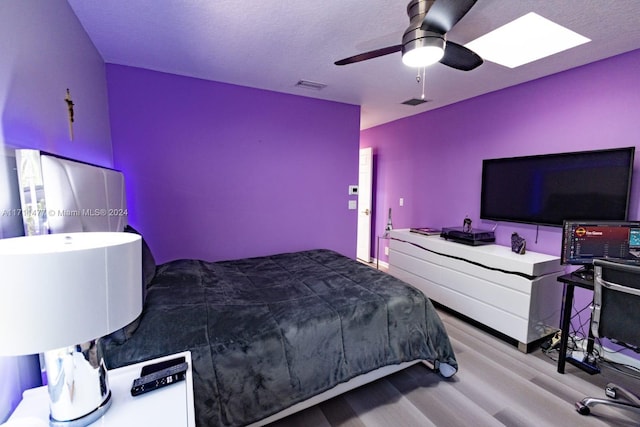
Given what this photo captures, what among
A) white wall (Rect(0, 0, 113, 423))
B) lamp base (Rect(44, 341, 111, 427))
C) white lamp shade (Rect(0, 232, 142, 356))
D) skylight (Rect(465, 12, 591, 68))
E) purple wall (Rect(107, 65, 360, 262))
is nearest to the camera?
white lamp shade (Rect(0, 232, 142, 356))

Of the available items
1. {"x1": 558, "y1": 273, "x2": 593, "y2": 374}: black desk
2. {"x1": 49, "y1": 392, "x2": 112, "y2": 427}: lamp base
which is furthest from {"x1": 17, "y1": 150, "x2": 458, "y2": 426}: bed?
{"x1": 558, "y1": 273, "x2": 593, "y2": 374}: black desk

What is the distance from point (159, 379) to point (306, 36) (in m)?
2.12

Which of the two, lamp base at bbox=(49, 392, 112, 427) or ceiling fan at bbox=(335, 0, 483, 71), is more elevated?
ceiling fan at bbox=(335, 0, 483, 71)

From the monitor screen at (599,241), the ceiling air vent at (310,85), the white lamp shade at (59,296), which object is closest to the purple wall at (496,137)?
the monitor screen at (599,241)

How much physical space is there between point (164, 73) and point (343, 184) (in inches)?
88.4

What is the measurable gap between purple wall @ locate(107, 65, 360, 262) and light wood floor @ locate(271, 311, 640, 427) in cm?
180

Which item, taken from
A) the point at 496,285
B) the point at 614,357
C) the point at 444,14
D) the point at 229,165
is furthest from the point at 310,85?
the point at 614,357

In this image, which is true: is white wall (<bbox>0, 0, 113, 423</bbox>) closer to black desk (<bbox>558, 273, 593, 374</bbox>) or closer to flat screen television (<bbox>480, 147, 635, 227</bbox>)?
black desk (<bbox>558, 273, 593, 374</bbox>)

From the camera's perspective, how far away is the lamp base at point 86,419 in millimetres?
814

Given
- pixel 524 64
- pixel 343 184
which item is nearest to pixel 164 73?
pixel 343 184

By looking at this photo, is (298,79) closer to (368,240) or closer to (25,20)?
(25,20)

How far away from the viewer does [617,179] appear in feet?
7.13

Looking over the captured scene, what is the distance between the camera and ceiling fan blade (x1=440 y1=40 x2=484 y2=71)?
156cm

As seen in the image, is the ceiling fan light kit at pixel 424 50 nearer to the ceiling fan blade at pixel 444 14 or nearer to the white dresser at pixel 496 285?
the ceiling fan blade at pixel 444 14
